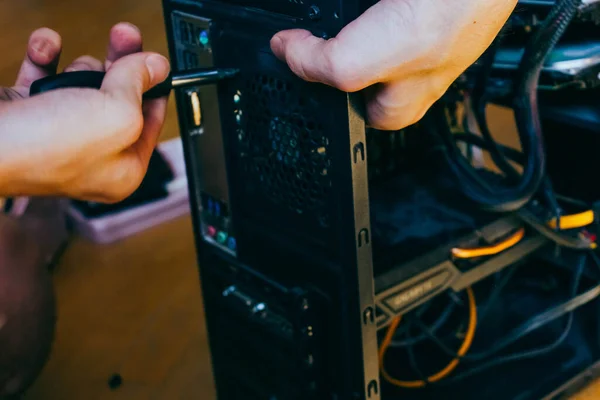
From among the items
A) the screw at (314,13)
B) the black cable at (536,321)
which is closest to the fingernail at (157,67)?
the screw at (314,13)

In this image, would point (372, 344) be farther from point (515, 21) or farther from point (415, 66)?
point (515, 21)

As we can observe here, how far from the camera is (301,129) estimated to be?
53cm

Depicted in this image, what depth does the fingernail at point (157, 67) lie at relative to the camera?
49 cm

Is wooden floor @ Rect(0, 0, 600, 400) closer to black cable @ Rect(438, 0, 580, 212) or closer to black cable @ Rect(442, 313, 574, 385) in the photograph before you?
black cable @ Rect(442, 313, 574, 385)

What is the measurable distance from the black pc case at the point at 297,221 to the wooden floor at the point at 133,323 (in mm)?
191

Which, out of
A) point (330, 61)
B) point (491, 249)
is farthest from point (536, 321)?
point (330, 61)

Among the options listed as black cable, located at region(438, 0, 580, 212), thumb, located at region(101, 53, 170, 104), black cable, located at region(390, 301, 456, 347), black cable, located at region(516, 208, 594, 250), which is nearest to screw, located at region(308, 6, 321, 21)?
thumb, located at region(101, 53, 170, 104)

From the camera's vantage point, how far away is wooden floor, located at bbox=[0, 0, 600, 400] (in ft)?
2.94

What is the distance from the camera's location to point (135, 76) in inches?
18.7

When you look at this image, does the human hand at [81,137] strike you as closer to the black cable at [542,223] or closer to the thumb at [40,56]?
the thumb at [40,56]

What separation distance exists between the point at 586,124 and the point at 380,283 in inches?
11.4

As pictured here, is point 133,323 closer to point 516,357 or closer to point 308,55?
point 516,357

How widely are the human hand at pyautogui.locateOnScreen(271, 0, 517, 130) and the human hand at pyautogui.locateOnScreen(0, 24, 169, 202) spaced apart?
4.5 inches

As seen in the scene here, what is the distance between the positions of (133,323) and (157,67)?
0.62m
